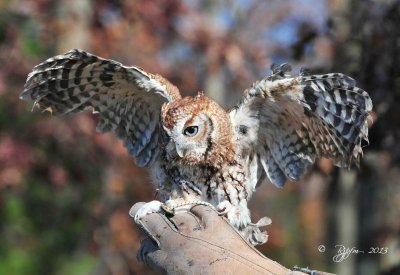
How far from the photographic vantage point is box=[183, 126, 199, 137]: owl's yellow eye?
445 centimetres

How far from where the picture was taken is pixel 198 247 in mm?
3812

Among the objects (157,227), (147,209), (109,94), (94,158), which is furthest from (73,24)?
(157,227)

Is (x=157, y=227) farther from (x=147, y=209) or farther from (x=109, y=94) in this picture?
(x=109, y=94)

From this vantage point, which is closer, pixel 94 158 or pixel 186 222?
pixel 186 222

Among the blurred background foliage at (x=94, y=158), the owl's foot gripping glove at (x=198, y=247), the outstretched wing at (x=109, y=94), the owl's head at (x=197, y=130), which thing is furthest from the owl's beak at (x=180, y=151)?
the blurred background foliage at (x=94, y=158)

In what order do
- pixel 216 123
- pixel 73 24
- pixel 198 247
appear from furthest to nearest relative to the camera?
1. pixel 73 24
2. pixel 216 123
3. pixel 198 247

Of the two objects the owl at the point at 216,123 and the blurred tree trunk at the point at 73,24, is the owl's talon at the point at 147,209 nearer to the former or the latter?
the owl at the point at 216,123

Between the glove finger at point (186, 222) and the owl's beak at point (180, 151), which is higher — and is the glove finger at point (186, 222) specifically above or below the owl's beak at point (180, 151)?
below

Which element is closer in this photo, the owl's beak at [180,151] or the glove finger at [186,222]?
the glove finger at [186,222]

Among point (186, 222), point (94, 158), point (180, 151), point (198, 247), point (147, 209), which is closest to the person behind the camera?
point (198, 247)

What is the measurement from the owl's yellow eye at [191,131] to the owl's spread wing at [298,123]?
324 mm

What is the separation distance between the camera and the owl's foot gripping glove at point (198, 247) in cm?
365

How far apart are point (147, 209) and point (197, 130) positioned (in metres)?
0.58

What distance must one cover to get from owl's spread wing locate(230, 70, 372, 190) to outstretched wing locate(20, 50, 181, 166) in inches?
19.9
